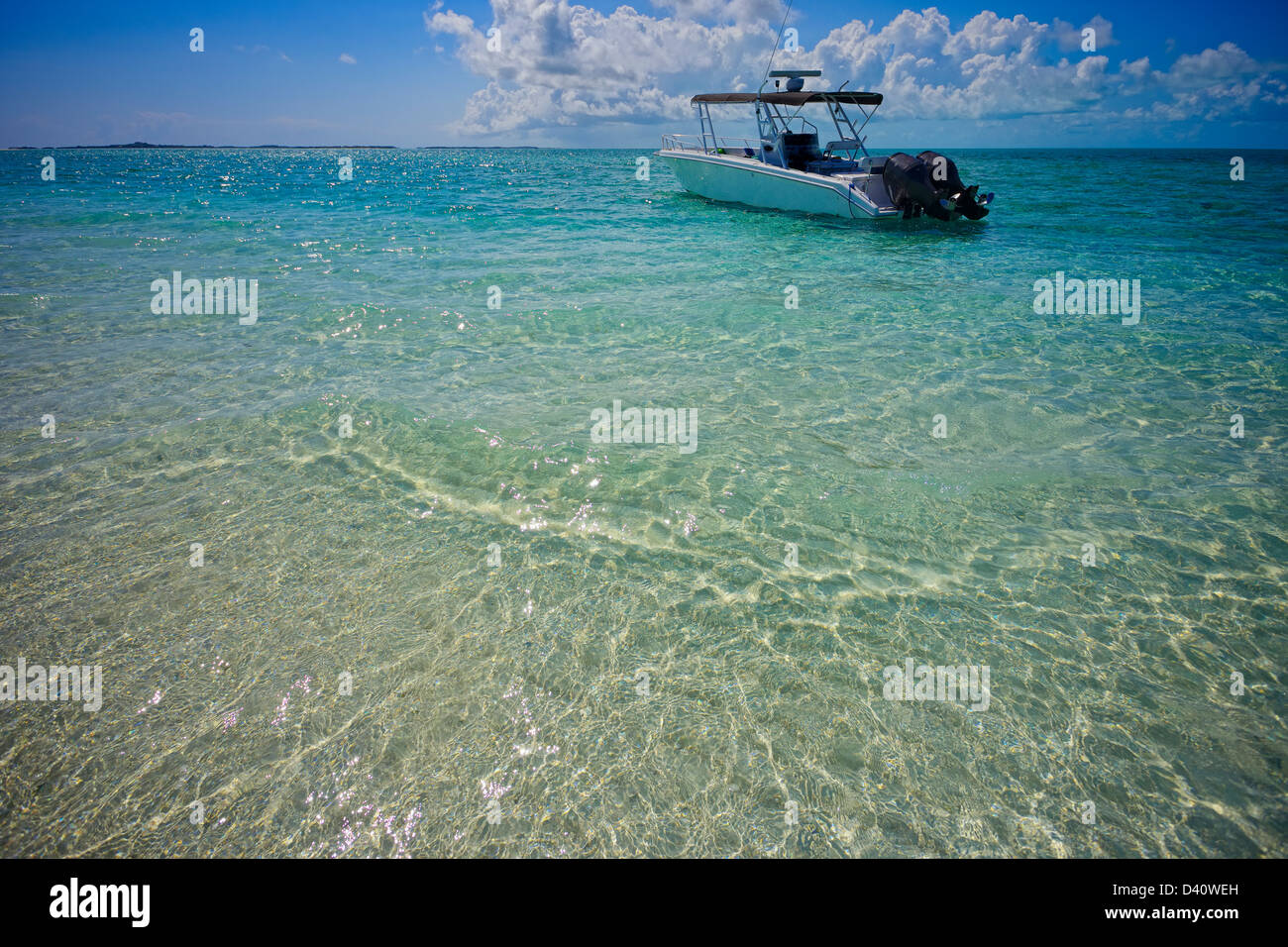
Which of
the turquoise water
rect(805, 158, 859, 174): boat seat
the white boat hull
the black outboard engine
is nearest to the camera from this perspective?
the turquoise water

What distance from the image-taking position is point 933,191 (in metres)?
18.6

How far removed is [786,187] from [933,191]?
4860mm

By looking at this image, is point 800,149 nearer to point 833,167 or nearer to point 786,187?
point 833,167

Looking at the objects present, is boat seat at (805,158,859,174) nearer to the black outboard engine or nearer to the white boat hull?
the white boat hull

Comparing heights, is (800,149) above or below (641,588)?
above

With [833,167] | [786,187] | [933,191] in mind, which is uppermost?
[833,167]

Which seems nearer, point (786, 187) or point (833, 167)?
point (786, 187)

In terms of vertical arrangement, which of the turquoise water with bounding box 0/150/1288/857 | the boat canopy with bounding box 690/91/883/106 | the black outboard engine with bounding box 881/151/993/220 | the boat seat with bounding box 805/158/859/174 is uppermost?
the boat canopy with bounding box 690/91/883/106

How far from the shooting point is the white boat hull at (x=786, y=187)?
19.1 metres

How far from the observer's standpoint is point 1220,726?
9.29 ft

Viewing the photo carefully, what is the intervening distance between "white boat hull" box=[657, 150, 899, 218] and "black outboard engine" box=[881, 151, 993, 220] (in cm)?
59

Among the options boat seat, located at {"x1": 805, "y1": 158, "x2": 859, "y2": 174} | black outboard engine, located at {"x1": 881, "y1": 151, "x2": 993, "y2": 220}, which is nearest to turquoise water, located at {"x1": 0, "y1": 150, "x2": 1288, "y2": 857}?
black outboard engine, located at {"x1": 881, "y1": 151, "x2": 993, "y2": 220}

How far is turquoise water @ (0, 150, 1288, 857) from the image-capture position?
250cm

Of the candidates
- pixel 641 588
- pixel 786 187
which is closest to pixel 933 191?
pixel 786 187
